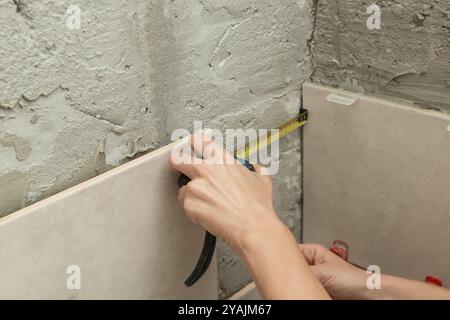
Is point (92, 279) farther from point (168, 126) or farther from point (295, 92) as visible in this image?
point (295, 92)

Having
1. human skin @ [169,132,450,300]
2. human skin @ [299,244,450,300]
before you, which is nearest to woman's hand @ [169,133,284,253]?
human skin @ [169,132,450,300]

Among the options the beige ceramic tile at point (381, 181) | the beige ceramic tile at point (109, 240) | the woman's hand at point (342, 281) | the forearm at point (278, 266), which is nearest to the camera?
the forearm at point (278, 266)

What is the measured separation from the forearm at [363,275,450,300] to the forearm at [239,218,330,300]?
310mm

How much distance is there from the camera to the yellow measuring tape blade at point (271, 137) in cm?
121

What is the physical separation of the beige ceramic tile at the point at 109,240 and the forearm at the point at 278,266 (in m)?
0.29

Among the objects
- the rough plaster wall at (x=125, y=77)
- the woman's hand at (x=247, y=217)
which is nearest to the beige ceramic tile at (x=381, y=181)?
the rough plaster wall at (x=125, y=77)

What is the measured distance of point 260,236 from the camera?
2.53 ft

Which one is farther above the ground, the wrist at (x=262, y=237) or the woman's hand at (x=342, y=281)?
the wrist at (x=262, y=237)

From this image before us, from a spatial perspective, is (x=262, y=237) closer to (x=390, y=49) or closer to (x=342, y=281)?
(x=342, y=281)

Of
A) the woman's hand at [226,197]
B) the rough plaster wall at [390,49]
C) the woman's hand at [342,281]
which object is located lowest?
the woman's hand at [342,281]

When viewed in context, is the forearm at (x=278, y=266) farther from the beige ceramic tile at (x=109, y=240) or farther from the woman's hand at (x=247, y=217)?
the beige ceramic tile at (x=109, y=240)

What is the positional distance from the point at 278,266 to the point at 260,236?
62 millimetres

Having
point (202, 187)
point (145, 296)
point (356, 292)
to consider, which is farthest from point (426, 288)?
point (145, 296)

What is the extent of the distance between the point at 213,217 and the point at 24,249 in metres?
0.33
